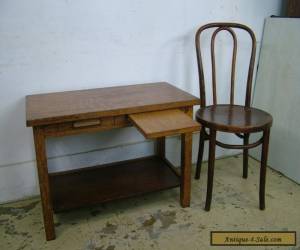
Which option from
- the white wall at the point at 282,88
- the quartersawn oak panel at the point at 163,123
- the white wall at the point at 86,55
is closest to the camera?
the quartersawn oak panel at the point at 163,123

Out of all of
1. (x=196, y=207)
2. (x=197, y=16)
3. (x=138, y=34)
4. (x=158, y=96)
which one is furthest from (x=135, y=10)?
(x=196, y=207)

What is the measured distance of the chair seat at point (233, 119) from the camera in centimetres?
154

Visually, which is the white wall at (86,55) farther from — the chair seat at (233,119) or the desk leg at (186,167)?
the desk leg at (186,167)

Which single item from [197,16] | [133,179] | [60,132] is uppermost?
[197,16]

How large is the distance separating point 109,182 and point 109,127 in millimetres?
450

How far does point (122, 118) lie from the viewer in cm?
147

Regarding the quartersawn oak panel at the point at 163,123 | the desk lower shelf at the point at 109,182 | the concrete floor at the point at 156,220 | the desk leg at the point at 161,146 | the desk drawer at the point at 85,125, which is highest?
the quartersawn oak panel at the point at 163,123

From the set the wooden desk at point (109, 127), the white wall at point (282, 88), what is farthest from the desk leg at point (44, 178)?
the white wall at point (282, 88)

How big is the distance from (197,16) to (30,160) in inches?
54.4

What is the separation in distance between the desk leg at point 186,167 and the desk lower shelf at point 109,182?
6cm

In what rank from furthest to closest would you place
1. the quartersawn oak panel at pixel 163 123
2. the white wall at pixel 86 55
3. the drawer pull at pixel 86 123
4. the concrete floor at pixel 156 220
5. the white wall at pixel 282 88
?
the white wall at pixel 282 88 → the white wall at pixel 86 55 → the concrete floor at pixel 156 220 → the drawer pull at pixel 86 123 → the quartersawn oak panel at pixel 163 123

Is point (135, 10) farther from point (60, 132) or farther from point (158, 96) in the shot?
point (60, 132)

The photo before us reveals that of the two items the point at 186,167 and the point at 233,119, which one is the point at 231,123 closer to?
the point at 233,119

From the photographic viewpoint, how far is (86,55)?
5.74 ft
